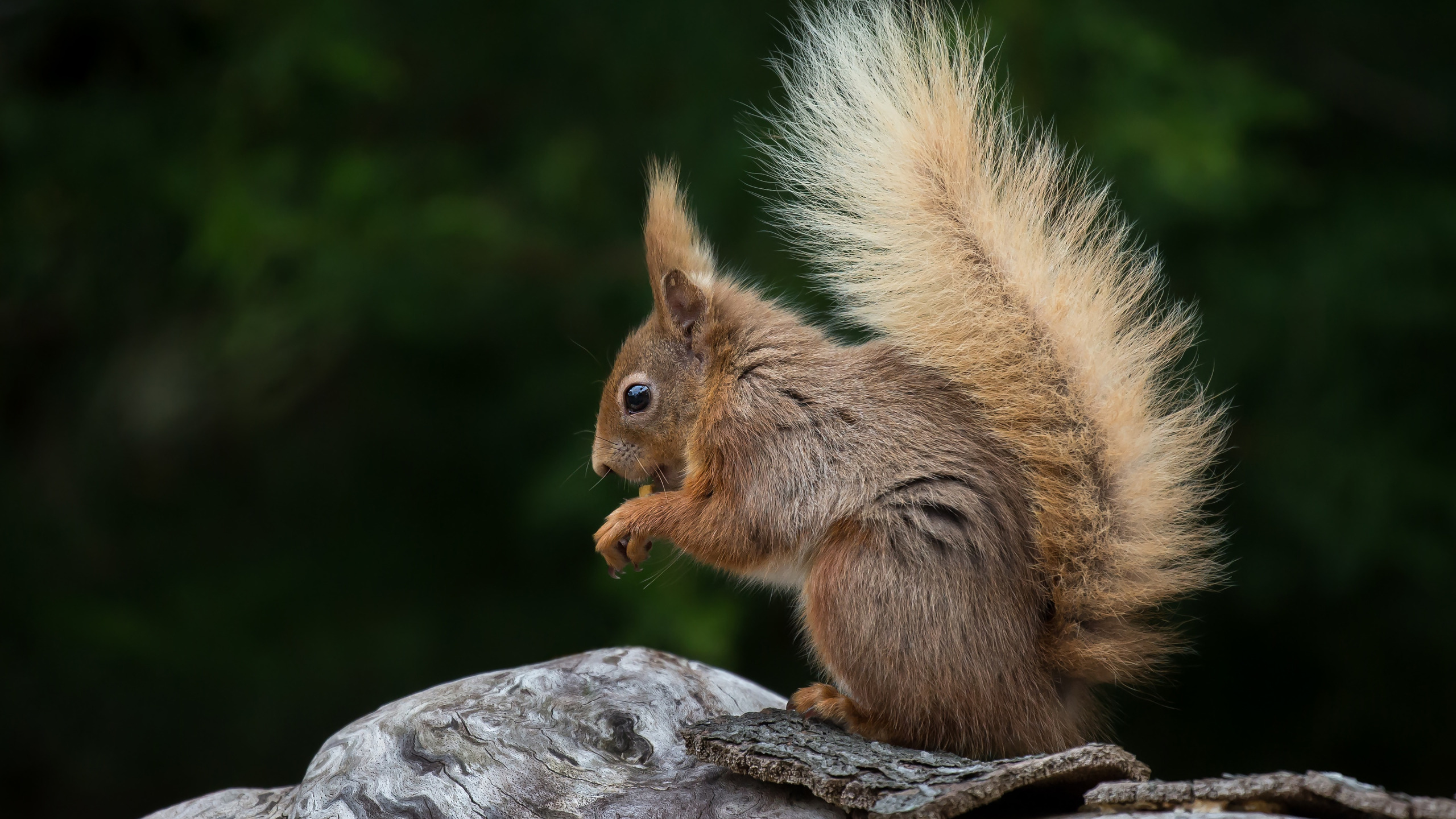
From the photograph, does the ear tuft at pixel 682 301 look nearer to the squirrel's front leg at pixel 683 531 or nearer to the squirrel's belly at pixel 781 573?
the squirrel's front leg at pixel 683 531

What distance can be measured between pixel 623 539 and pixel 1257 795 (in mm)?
846

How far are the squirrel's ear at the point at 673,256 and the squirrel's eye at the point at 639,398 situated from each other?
0.35 feet

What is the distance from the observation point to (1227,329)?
2.97 meters

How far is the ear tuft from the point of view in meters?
1.82

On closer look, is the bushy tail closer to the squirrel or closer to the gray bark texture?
the squirrel

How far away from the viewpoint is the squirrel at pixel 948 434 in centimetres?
149

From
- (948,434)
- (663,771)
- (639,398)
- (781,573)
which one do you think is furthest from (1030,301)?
(663,771)

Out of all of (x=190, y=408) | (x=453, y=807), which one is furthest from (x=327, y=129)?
(x=453, y=807)

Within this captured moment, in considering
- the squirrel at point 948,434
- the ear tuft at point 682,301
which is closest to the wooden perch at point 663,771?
the squirrel at point 948,434

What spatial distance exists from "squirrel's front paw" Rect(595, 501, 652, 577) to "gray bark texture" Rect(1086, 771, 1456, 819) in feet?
2.25

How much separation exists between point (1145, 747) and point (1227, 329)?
142 centimetres

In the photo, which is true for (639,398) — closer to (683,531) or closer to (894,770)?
(683,531)

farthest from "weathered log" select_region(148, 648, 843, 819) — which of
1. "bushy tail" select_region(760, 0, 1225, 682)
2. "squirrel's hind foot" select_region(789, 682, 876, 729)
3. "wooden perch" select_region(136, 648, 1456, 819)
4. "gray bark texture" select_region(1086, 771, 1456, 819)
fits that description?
"bushy tail" select_region(760, 0, 1225, 682)

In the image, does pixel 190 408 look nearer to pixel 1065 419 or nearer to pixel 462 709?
pixel 462 709
